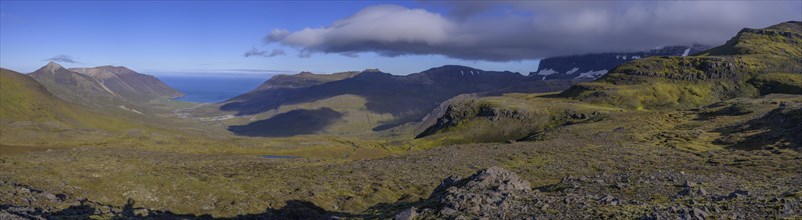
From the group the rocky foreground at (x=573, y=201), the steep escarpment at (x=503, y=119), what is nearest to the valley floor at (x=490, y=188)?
the rocky foreground at (x=573, y=201)

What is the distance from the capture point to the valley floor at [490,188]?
28.2 metres

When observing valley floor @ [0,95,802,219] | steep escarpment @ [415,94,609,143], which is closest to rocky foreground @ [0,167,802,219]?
valley floor @ [0,95,802,219]

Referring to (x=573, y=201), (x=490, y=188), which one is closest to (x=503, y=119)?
(x=490, y=188)

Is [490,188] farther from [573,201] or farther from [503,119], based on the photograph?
[503,119]

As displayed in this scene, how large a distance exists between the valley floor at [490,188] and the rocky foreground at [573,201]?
0.36 ft

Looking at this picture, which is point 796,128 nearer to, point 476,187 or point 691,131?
point 691,131

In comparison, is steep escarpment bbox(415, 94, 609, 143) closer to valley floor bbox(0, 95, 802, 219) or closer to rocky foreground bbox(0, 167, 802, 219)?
valley floor bbox(0, 95, 802, 219)

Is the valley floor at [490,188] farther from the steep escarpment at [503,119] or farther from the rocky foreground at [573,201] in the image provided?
the steep escarpment at [503,119]

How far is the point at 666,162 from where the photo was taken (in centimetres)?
6262

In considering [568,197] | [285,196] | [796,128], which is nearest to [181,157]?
[285,196]

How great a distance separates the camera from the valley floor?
28.2 m

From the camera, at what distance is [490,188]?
3431 cm

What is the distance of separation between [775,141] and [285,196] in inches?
2940

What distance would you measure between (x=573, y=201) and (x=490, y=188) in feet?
22.4
